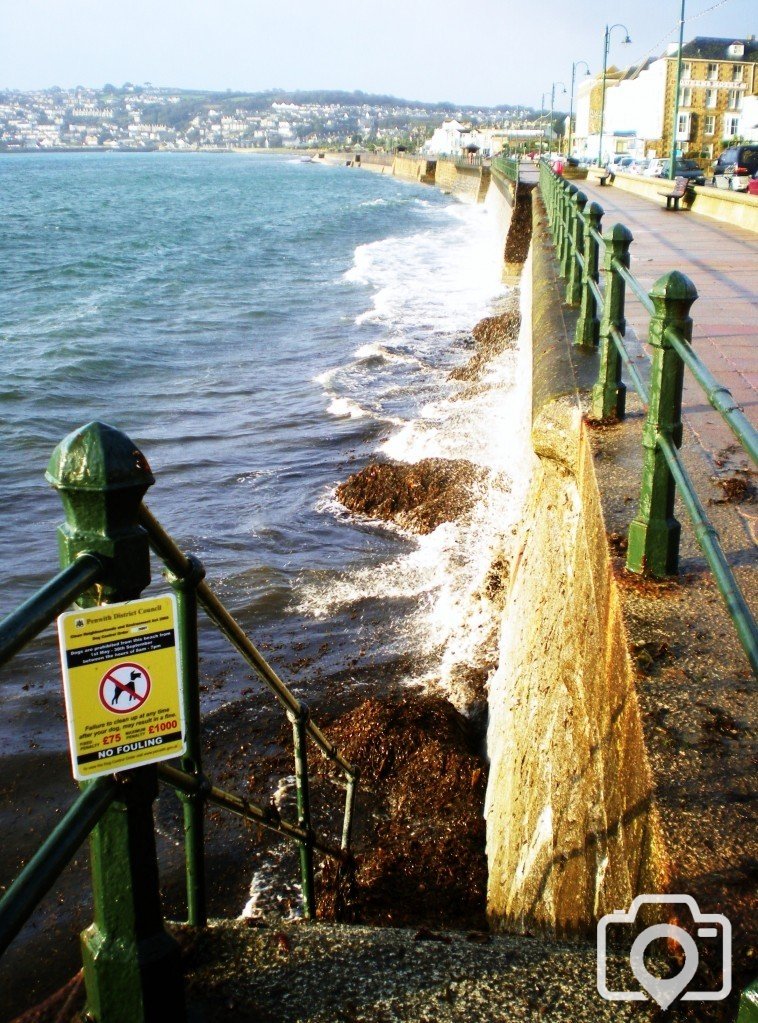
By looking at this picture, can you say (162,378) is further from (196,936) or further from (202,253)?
(202,253)

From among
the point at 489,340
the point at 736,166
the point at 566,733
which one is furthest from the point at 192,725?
the point at 736,166

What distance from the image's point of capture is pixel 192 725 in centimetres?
216

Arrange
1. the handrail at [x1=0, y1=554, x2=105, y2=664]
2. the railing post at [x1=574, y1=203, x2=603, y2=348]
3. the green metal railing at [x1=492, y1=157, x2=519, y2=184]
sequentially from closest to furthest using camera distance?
the handrail at [x1=0, y1=554, x2=105, y2=664] < the railing post at [x1=574, y1=203, x2=603, y2=348] < the green metal railing at [x1=492, y1=157, x2=519, y2=184]

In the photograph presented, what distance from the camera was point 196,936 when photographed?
2318 millimetres

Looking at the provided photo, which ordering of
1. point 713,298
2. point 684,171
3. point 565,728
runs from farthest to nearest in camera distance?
1. point 684,171
2. point 713,298
3. point 565,728

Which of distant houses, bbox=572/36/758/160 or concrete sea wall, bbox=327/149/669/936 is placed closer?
concrete sea wall, bbox=327/149/669/936

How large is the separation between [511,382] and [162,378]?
7217 millimetres

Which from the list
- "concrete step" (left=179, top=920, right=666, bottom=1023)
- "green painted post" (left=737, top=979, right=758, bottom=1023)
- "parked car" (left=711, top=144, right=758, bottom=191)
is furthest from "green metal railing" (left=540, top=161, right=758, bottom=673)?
"parked car" (left=711, top=144, right=758, bottom=191)

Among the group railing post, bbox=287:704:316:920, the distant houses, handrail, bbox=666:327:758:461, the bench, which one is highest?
the distant houses

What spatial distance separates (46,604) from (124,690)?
0.30 m

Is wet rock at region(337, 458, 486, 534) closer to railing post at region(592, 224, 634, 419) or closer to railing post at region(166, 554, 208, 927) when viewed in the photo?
railing post at region(592, 224, 634, 419)

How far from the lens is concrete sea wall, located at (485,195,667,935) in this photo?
94.8 inches

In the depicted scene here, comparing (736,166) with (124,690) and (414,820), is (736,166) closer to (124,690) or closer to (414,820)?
(414,820)

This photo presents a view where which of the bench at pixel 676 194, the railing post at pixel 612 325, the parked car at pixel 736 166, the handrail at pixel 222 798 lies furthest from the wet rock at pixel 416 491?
the parked car at pixel 736 166
